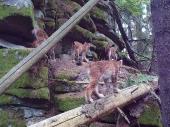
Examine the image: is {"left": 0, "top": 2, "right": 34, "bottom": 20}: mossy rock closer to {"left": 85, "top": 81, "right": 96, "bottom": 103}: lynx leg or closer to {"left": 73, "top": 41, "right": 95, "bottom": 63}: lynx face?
{"left": 73, "top": 41, "right": 95, "bottom": 63}: lynx face

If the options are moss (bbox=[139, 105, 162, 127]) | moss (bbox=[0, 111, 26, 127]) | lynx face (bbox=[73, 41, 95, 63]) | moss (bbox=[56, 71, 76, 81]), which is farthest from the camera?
lynx face (bbox=[73, 41, 95, 63])

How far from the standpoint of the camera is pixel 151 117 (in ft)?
28.1

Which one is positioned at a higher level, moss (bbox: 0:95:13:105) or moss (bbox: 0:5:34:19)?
moss (bbox: 0:5:34:19)

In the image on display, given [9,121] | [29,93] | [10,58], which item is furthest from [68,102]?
[10,58]

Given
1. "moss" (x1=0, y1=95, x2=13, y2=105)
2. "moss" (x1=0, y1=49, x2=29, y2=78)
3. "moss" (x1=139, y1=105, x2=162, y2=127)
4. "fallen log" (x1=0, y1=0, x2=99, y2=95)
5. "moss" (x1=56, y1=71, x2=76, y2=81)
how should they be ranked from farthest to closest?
"moss" (x1=56, y1=71, x2=76, y2=81)
"moss" (x1=0, y1=49, x2=29, y2=78)
"moss" (x1=139, y1=105, x2=162, y2=127)
"moss" (x1=0, y1=95, x2=13, y2=105)
"fallen log" (x1=0, y1=0, x2=99, y2=95)

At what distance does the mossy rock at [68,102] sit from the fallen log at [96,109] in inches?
48.2

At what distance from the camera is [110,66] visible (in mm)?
7996

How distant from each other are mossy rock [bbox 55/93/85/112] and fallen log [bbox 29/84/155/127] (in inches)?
48.2

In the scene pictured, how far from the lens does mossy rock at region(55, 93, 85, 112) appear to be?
8797 millimetres

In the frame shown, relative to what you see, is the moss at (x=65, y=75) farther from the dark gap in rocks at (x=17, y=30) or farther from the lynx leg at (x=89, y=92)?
the lynx leg at (x=89, y=92)

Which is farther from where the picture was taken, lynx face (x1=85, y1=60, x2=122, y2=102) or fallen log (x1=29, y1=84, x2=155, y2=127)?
lynx face (x1=85, y1=60, x2=122, y2=102)

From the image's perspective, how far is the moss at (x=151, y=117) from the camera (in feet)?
28.0

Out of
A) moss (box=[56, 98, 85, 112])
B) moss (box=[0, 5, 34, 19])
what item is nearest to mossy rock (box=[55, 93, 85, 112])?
moss (box=[56, 98, 85, 112])

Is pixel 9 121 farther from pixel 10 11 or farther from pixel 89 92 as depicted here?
pixel 10 11
